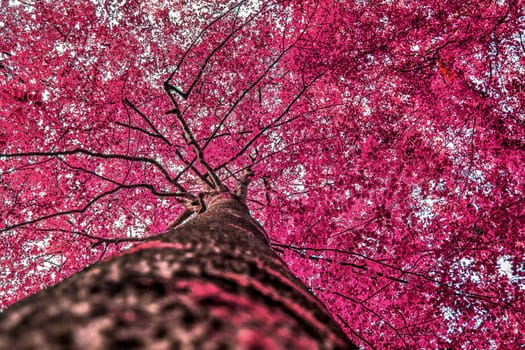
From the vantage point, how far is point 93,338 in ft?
2.35

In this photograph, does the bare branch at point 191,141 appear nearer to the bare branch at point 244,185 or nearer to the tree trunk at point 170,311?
the bare branch at point 244,185

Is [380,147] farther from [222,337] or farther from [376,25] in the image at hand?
[222,337]

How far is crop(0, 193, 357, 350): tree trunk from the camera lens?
0.75m

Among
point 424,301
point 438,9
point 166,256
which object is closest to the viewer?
point 166,256

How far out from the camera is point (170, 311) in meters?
0.90

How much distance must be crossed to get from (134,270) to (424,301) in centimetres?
814

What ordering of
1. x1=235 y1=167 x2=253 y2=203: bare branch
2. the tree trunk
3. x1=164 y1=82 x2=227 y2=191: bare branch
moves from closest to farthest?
the tree trunk → x1=164 y1=82 x2=227 y2=191: bare branch → x1=235 y1=167 x2=253 y2=203: bare branch

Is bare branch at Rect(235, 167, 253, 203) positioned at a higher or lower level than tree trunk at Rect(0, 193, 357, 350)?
higher

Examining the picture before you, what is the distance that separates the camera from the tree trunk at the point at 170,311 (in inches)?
29.5

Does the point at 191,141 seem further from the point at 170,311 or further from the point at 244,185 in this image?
the point at 170,311

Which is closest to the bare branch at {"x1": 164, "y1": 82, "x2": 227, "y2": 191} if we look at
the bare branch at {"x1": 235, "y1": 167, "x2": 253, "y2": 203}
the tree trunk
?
the bare branch at {"x1": 235, "y1": 167, "x2": 253, "y2": 203}

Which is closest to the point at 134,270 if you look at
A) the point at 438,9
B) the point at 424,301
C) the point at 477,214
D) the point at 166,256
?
the point at 166,256

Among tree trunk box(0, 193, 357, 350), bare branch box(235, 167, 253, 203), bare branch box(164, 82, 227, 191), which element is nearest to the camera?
tree trunk box(0, 193, 357, 350)

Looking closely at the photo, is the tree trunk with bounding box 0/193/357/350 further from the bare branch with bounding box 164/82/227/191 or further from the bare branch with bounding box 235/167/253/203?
the bare branch with bounding box 235/167/253/203
